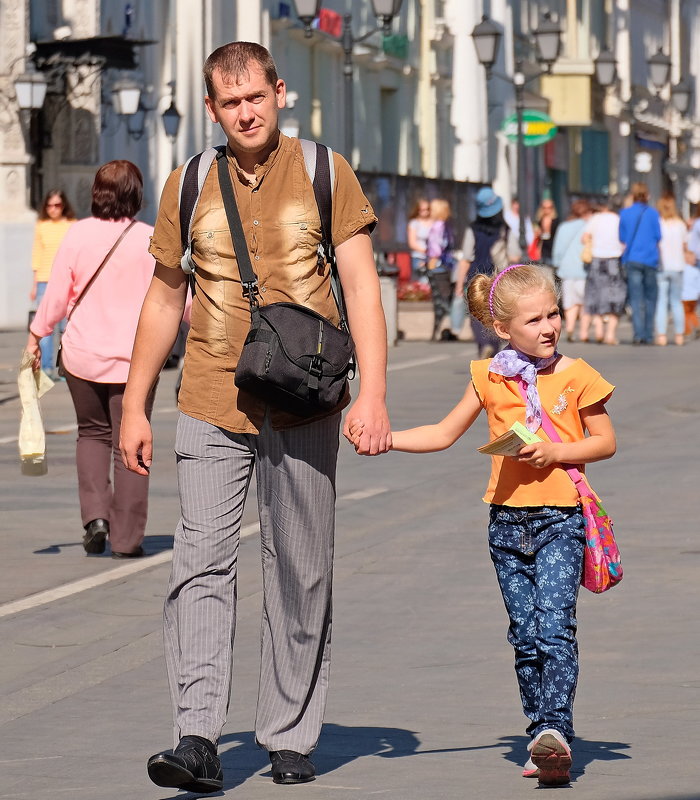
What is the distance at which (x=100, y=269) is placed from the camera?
941cm

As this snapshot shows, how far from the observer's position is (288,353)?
5.23m

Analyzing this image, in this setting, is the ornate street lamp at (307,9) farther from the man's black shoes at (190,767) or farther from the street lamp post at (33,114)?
the man's black shoes at (190,767)

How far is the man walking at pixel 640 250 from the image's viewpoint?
24.2 m

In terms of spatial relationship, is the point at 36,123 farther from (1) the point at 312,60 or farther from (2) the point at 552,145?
(2) the point at 552,145

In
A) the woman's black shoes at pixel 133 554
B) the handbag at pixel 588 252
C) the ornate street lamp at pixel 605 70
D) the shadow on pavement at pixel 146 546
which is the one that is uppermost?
the ornate street lamp at pixel 605 70

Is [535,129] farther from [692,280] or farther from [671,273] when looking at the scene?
[671,273]

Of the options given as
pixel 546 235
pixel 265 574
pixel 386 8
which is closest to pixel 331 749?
pixel 265 574

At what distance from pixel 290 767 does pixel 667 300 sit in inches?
797

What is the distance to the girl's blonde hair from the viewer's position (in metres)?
5.57

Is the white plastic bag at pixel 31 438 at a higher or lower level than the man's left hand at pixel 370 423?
lower

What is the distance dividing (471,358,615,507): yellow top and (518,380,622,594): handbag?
0.02 meters

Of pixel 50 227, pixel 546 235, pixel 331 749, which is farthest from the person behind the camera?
pixel 546 235

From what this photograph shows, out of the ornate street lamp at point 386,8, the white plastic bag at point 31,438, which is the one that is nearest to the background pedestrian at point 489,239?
the ornate street lamp at point 386,8

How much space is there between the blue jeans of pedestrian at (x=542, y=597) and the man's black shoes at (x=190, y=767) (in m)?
0.80
